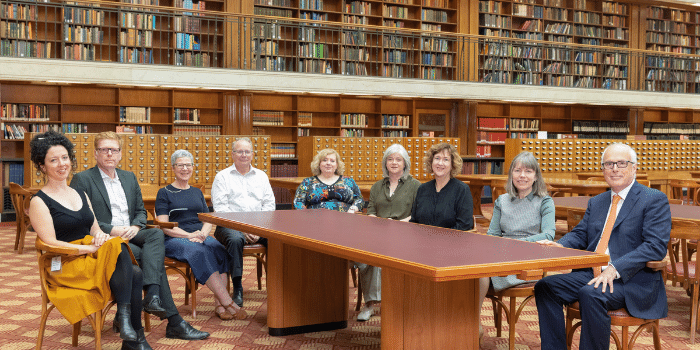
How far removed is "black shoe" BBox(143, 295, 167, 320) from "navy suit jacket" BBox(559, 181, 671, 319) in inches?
88.1

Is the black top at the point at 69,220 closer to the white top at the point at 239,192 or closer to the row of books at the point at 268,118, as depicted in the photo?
the white top at the point at 239,192

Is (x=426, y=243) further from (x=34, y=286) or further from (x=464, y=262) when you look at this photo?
(x=34, y=286)

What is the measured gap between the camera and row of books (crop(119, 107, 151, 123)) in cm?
1024

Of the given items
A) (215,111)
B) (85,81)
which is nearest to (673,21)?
(215,111)

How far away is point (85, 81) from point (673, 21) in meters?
12.5

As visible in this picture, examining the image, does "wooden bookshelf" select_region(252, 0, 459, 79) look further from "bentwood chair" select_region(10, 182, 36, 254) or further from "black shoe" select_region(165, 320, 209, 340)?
"black shoe" select_region(165, 320, 209, 340)

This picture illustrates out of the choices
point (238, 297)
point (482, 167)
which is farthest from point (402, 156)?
point (482, 167)

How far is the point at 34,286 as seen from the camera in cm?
495

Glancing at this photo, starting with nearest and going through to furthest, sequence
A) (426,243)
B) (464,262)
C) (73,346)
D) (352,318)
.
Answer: (464,262) → (426,243) → (73,346) → (352,318)

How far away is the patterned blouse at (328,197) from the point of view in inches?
183

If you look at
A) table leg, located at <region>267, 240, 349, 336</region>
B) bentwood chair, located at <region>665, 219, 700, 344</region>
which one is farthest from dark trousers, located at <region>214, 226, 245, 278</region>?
bentwood chair, located at <region>665, 219, 700, 344</region>

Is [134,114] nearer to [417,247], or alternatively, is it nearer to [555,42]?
[555,42]

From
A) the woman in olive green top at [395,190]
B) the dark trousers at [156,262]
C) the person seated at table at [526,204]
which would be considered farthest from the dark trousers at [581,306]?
the dark trousers at [156,262]

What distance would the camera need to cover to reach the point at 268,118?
11359mm
